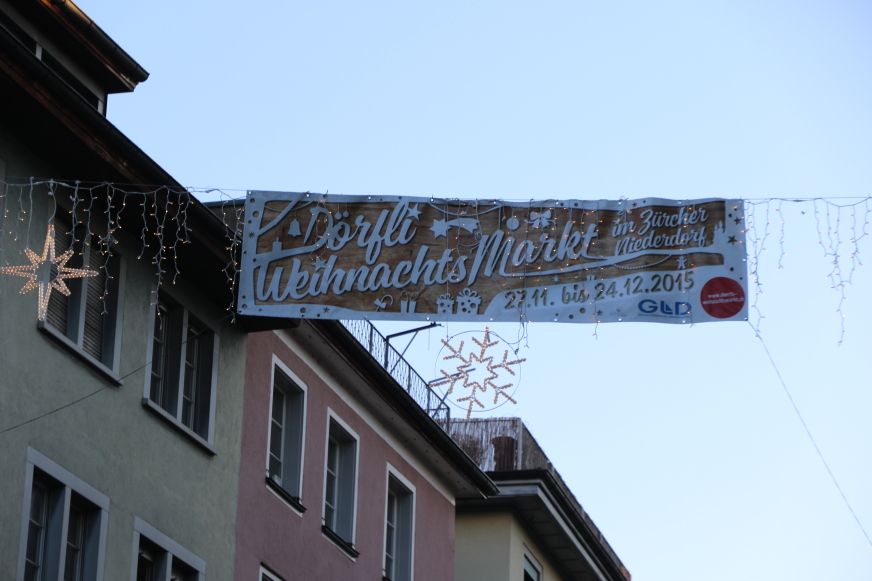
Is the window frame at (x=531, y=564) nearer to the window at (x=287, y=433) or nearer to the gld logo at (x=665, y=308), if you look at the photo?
the window at (x=287, y=433)

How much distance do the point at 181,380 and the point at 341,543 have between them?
5.24 m

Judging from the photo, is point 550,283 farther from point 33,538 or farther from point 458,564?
point 458,564

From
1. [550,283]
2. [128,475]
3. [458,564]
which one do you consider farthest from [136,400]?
[458,564]

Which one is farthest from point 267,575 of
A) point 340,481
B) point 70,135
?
point 70,135

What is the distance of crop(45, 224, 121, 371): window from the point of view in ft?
74.5

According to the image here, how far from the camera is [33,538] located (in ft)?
71.3

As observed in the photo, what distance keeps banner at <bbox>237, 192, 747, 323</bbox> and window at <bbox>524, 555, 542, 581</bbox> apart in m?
18.5

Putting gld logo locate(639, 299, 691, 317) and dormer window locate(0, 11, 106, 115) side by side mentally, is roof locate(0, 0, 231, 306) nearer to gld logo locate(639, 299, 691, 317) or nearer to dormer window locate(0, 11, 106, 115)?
dormer window locate(0, 11, 106, 115)

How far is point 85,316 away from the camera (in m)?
23.2

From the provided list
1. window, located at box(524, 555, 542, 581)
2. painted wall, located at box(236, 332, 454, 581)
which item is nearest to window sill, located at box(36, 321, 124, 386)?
painted wall, located at box(236, 332, 454, 581)

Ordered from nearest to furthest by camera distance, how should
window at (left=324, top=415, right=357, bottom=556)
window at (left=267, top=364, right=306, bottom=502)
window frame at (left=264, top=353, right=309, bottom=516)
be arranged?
window frame at (left=264, top=353, right=309, bottom=516)
window at (left=267, top=364, right=306, bottom=502)
window at (left=324, top=415, right=357, bottom=556)

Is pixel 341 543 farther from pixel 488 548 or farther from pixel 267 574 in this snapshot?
pixel 488 548

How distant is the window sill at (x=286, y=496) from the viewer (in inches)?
1082

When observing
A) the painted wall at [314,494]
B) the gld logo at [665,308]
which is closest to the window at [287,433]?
the painted wall at [314,494]
